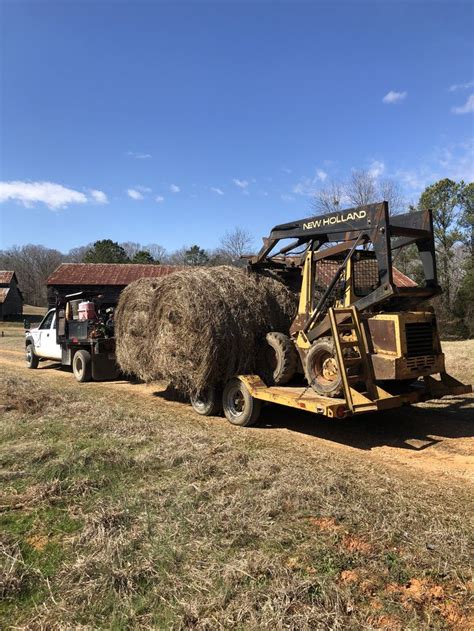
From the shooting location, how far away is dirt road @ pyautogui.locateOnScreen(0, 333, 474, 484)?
605 centimetres

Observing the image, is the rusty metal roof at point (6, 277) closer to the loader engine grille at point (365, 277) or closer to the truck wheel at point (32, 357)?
the truck wheel at point (32, 357)

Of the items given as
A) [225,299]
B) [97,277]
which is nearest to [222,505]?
[225,299]

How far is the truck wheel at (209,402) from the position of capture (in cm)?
847

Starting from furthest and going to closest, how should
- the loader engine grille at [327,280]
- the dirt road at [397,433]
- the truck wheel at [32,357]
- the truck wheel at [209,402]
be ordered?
1. the truck wheel at [32,357]
2. the truck wheel at [209,402]
3. the loader engine grille at [327,280]
4. the dirt road at [397,433]

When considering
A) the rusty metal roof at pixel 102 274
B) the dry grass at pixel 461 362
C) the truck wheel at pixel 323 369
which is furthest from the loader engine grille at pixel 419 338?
the rusty metal roof at pixel 102 274

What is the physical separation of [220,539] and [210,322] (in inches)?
166

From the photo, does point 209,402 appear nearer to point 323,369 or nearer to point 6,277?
point 323,369

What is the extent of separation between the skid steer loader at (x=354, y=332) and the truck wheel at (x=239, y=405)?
0.02 meters

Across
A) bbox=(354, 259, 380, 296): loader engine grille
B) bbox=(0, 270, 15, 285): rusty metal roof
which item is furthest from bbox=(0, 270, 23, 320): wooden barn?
bbox=(354, 259, 380, 296): loader engine grille

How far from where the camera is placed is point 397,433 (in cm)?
740

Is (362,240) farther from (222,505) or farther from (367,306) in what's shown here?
(222,505)

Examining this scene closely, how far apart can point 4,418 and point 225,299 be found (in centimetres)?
388

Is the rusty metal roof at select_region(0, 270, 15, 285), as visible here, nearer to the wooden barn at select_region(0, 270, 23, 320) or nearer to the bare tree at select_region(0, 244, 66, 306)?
the wooden barn at select_region(0, 270, 23, 320)

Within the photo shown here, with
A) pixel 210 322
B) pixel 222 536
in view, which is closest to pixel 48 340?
pixel 210 322
